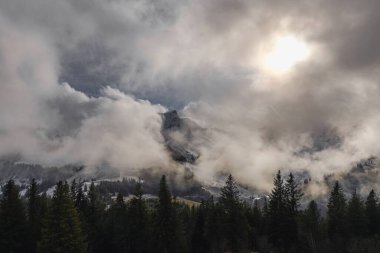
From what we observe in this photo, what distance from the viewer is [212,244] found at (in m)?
110

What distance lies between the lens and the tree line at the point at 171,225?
230ft

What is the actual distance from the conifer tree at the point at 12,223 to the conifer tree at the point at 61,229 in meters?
13.2

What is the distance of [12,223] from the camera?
80000 millimetres

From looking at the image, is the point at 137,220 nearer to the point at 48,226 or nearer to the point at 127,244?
the point at 127,244

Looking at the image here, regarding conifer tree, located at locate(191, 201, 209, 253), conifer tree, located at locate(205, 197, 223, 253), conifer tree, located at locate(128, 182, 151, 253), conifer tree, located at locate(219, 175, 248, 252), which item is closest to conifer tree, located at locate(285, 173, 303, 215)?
conifer tree, located at locate(219, 175, 248, 252)

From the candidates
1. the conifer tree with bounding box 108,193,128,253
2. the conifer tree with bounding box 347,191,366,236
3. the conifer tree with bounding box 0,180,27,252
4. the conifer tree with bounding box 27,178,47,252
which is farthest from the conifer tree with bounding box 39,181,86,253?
the conifer tree with bounding box 347,191,366,236

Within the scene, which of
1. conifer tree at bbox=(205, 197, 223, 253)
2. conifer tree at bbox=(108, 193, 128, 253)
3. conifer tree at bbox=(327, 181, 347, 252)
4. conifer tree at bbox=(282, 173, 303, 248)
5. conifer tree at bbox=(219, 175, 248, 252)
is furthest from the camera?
conifer tree at bbox=(327, 181, 347, 252)

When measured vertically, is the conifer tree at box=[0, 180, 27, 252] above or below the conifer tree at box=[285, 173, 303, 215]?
below

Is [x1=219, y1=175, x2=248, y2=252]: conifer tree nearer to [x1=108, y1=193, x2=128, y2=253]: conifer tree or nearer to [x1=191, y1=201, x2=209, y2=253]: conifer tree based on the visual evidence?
[x1=108, y1=193, x2=128, y2=253]: conifer tree

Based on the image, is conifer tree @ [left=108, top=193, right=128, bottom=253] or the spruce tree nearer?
conifer tree @ [left=108, top=193, right=128, bottom=253]

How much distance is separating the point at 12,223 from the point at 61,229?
16683 millimetres

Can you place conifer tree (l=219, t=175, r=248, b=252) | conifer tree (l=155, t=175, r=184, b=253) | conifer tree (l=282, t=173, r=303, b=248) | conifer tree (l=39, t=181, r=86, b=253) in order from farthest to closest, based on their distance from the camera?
conifer tree (l=219, t=175, r=248, b=252)
conifer tree (l=155, t=175, r=184, b=253)
conifer tree (l=282, t=173, r=303, b=248)
conifer tree (l=39, t=181, r=86, b=253)

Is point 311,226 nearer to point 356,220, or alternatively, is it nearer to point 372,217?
point 356,220

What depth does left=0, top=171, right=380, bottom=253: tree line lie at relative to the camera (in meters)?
70.1
